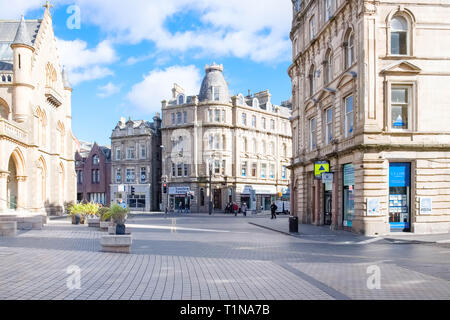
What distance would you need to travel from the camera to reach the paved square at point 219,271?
25.8 ft

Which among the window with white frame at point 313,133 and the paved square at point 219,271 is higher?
the window with white frame at point 313,133

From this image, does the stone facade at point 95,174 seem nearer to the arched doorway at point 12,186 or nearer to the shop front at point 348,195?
the arched doorway at point 12,186

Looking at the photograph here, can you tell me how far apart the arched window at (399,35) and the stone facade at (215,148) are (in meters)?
39.2

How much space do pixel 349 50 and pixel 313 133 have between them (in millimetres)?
7775

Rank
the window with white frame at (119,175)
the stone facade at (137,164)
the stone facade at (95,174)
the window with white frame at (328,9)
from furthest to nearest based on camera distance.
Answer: the stone facade at (95,174), the window with white frame at (119,175), the stone facade at (137,164), the window with white frame at (328,9)

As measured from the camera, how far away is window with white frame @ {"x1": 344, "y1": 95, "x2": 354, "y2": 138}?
75.7 ft

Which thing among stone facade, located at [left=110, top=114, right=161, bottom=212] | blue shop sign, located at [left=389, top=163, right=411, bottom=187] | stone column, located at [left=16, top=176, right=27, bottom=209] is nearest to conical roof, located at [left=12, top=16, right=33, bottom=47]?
stone column, located at [left=16, top=176, right=27, bottom=209]

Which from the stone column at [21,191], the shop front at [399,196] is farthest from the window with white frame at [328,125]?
the stone column at [21,191]

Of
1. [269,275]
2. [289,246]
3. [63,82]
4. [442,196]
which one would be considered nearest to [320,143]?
[442,196]

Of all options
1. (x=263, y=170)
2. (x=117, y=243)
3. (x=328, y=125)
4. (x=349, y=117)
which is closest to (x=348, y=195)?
(x=349, y=117)

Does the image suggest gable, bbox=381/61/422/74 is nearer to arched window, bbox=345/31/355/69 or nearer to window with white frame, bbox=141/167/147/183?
arched window, bbox=345/31/355/69

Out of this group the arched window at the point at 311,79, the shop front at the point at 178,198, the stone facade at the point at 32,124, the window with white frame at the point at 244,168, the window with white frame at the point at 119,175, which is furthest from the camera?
the window with white frame at the point at 119,175

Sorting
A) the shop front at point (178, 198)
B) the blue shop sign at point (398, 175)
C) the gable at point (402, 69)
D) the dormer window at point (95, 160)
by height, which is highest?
the gable at point (402, 69)

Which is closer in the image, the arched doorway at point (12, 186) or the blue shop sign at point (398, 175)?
the blue shop sign at point (398, 175)
